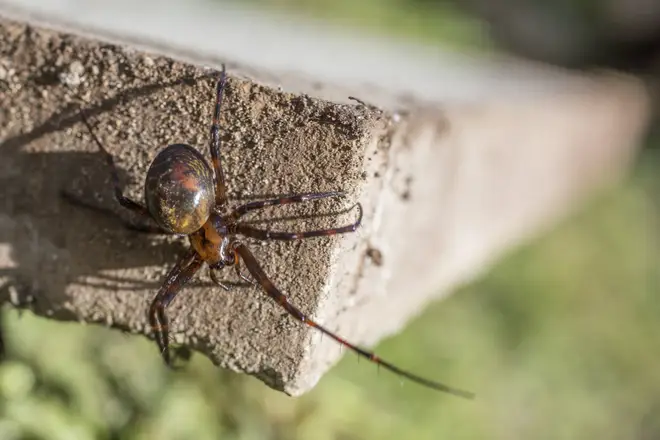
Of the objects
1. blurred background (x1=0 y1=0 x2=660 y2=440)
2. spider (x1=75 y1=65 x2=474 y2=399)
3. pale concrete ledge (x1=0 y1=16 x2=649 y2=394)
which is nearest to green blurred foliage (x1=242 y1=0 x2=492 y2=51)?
blurred background (x1=0 y1=0 x2=660 y2=440)

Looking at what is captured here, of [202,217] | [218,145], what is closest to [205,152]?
[218,145]

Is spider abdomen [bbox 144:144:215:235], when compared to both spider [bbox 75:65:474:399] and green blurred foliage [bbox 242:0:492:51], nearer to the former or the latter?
spider [bbox 75:65:474:399]

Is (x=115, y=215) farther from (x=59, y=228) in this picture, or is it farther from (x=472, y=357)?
(x=472, y=357)

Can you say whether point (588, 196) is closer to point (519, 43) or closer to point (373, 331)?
point (519, 43)

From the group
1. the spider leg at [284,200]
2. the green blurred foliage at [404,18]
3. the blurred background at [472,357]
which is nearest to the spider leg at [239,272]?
the spider leg at [284,200]

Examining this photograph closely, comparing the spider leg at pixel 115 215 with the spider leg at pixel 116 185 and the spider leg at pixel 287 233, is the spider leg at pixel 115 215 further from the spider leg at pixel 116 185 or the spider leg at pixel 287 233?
the spider leg at pixel 287 233

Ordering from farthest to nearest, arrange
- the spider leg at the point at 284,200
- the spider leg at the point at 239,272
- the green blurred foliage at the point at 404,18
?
the green blurred foliage at the point at 404,18 → the spider leg at the point at 239,272 → the spider leg at the point at 284,200
